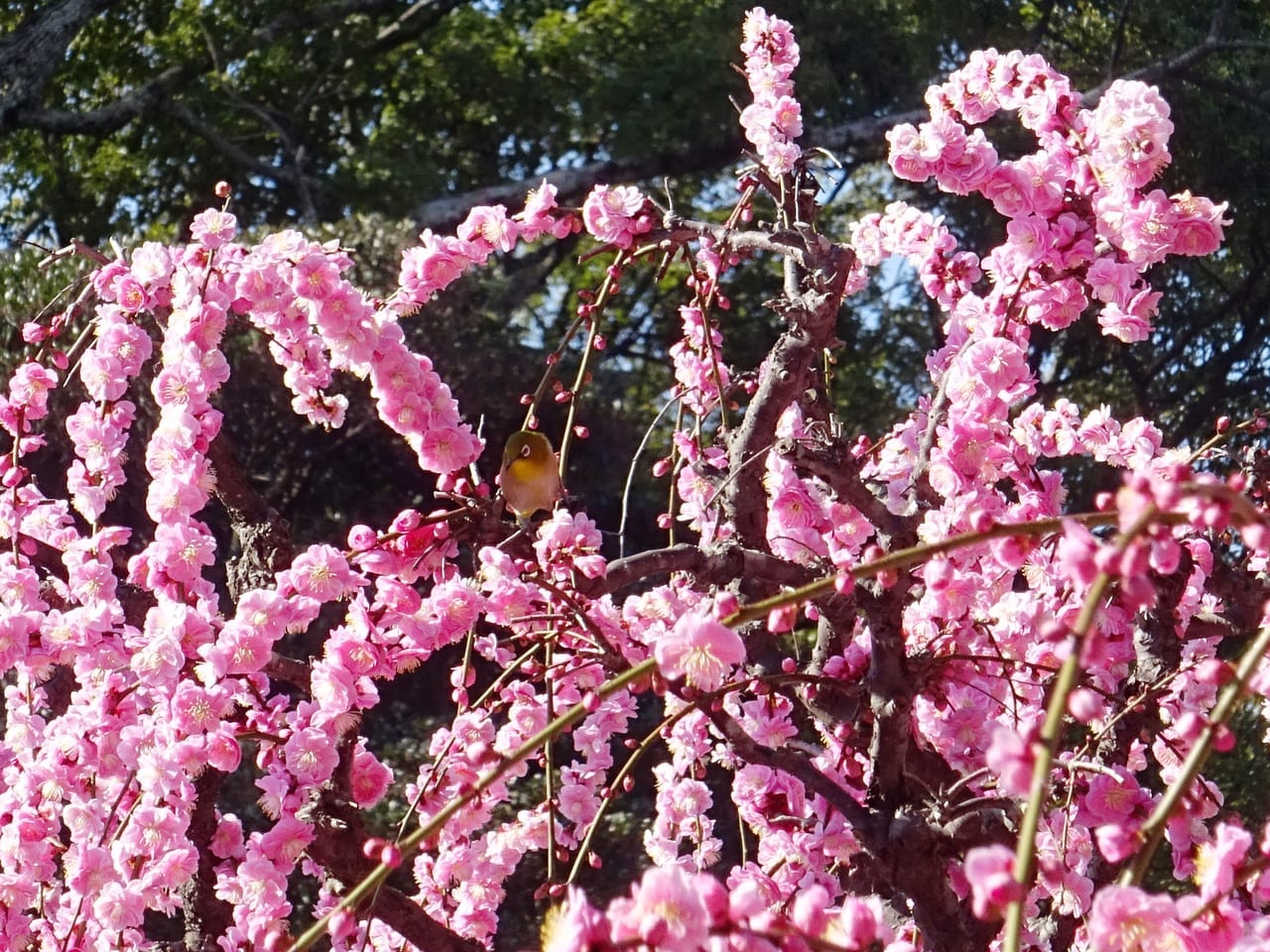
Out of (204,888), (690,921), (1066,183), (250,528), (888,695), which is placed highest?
(690,921)

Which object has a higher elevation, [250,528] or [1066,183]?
[1066,183]

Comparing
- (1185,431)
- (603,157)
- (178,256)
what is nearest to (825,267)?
(178,256)

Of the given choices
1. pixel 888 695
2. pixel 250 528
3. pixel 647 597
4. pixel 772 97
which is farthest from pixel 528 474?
pixel 772 97

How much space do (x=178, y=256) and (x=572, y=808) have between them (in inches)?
45.5

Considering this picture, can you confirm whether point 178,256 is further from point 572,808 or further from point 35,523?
point 572,808

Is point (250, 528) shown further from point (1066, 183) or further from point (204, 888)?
point (1066, 183)

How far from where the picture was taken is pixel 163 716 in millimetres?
2031

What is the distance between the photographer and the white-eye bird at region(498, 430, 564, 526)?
2211mm

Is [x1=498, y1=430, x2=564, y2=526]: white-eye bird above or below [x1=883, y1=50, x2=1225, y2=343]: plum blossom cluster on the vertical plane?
below

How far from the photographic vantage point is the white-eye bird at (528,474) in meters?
2.21

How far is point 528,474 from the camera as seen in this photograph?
2.22 m

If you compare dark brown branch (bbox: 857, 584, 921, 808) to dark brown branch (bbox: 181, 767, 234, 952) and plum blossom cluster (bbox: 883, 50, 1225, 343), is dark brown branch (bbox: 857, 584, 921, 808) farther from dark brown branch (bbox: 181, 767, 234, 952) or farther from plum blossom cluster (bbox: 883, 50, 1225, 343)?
dark brown branch (bbox: 181, 767, 234, 952)

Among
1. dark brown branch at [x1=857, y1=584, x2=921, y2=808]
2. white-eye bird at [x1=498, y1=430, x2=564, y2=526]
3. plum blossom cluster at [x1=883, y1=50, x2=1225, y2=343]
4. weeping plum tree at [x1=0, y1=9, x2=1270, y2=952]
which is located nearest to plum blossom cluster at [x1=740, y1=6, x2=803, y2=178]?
weeping plum tree at [x1=0, y1=9, x2=1270, y2=952]

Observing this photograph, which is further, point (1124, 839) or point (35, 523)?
point (35, 523)
